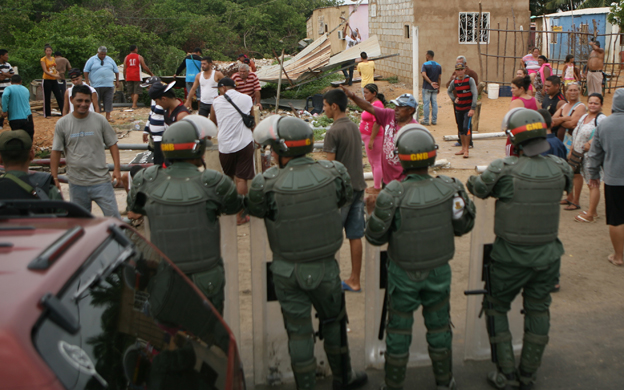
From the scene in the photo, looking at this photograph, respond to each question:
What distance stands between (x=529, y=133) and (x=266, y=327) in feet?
7.22

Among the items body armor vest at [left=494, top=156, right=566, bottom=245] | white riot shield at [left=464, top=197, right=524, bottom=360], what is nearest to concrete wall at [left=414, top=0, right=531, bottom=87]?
white riot shield at [left=464, top=197, right=524, bottom=360]

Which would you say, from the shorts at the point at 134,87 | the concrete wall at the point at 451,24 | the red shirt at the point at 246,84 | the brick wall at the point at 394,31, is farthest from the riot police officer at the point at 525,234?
the brick wall at the point at 394,31

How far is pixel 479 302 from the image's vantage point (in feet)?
14.0

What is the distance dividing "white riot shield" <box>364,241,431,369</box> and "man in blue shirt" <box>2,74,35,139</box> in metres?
8.02

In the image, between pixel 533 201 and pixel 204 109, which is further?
pixel 204 109

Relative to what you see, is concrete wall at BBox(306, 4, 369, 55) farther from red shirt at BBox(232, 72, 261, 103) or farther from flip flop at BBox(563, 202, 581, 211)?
flip flop at BBox(563, 202, 581, 211)

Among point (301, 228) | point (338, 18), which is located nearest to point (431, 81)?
point (301, 228)

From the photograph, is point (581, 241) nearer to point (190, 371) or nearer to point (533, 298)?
point (533, 298)

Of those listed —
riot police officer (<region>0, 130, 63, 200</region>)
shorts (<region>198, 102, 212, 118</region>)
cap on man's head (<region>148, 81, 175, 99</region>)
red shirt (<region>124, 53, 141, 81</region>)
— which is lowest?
riot police officer (<region>0, 130, 63, 200</region>)

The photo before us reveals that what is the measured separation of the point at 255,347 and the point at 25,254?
224 centimetres

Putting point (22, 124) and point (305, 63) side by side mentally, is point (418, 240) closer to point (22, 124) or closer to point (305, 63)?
point (22, 124)

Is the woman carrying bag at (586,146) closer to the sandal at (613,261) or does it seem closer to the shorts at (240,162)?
the sandal at (613,261)

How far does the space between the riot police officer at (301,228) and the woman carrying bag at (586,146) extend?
4210 millimetres

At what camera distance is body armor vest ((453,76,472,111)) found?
10430 mm
